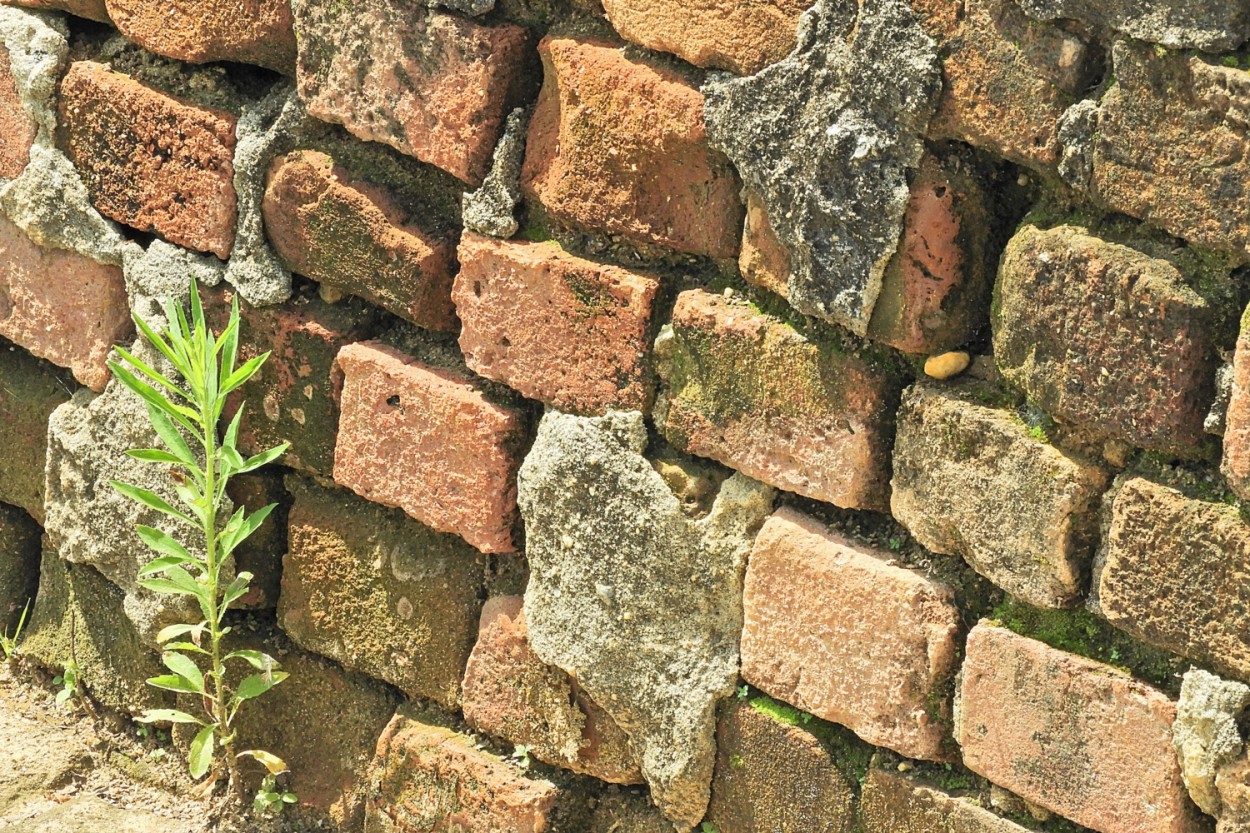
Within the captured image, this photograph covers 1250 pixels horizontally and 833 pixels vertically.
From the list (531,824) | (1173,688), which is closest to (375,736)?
(531,824)

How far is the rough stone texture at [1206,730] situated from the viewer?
73.2 inches

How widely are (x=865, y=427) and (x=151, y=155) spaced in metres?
1.38

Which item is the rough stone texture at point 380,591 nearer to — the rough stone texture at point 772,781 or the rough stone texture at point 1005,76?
the rough stone texture at point 772,781

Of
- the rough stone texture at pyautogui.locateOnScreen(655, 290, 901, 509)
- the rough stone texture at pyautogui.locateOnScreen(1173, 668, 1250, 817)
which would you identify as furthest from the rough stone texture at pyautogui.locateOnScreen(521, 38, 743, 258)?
the rough stone texture at pyautogui.locateOnScreen(1173, 668, 1250, 817)

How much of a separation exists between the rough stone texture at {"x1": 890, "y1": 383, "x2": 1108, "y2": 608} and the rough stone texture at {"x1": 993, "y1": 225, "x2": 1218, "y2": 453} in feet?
0.22

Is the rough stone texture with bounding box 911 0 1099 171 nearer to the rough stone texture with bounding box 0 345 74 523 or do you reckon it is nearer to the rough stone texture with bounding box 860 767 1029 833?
the rough stone texture with bounding box 860 767 1029 833

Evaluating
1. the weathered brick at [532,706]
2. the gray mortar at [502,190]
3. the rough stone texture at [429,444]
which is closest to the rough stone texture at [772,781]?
the weathered brick at [532,706]

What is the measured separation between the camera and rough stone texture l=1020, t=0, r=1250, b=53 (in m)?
1.69

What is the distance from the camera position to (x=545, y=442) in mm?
2514

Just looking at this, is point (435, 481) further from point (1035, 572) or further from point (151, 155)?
point (1035, 572)

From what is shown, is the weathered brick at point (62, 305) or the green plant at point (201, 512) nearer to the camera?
the green plant at point (201, 512)

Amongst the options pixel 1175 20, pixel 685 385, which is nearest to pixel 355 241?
pixel 685 385

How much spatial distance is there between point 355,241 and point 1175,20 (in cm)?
134

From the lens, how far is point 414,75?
8.20ft
